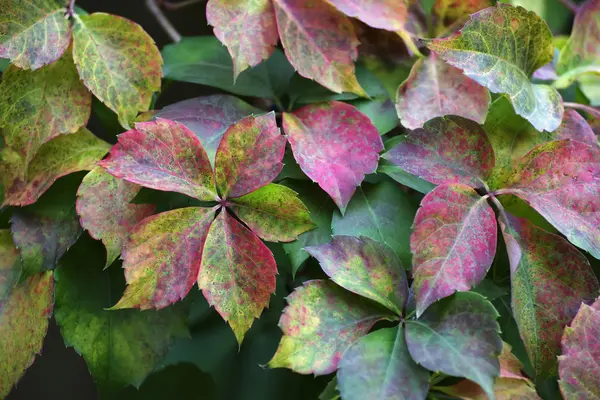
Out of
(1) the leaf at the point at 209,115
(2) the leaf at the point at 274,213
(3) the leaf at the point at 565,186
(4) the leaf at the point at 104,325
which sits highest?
(3) the leaf at the point at 565,186

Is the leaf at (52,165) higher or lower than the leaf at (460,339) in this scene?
lower

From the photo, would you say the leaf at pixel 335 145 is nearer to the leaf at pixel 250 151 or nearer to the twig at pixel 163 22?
the leaf at pixel 250 151

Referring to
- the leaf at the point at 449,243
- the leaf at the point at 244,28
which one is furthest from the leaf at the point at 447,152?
the leaf at the point at 244,28

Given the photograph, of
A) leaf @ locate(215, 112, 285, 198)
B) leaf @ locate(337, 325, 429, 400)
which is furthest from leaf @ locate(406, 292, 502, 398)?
leaf @ locate(215, 112, 285, 198)

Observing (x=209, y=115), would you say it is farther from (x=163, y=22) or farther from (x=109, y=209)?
(x=163, y=22)

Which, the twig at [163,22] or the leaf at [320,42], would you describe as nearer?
the leaf at [320,42]

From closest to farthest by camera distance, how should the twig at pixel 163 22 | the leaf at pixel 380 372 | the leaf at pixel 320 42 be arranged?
the leaf at pixel 380 372
the leaf at pixel 320 42
the twig at pixel 163 22

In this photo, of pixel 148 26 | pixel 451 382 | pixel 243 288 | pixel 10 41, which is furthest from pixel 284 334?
pixel 148 26
